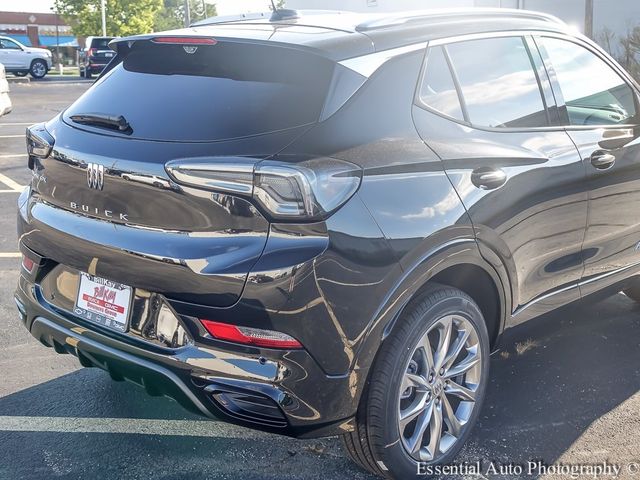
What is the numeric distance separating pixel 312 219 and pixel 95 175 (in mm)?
870

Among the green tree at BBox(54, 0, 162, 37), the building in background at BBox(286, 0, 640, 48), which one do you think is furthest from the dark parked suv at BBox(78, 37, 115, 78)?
the green tree at BBox(54, 0, 162, 37)

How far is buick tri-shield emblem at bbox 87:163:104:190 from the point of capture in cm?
269

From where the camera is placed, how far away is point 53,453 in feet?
10.2

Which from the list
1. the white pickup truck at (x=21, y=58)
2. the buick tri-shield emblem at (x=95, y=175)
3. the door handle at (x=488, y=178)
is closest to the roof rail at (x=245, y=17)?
the buick tri-shield emblem at (x=95, y=175)

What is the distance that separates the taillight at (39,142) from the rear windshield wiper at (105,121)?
0.14m

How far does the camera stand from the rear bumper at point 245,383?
242 cm

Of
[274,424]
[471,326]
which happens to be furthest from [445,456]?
[274,424]

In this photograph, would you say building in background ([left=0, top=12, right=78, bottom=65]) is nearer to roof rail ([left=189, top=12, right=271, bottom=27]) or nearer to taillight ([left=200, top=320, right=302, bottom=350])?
roof rail ([left=189, top=12, right=271, bottom=27])

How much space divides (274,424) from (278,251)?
1.93ft

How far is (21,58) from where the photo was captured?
30.0 m

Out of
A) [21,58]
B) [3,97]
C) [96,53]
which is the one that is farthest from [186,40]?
[96,53]

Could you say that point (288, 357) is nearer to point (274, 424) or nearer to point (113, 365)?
point (274, 424)

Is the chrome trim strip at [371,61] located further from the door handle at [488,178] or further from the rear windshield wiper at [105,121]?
the rear windshield wiper at [105,121]

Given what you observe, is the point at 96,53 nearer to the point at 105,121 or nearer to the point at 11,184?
the point at 11,184
